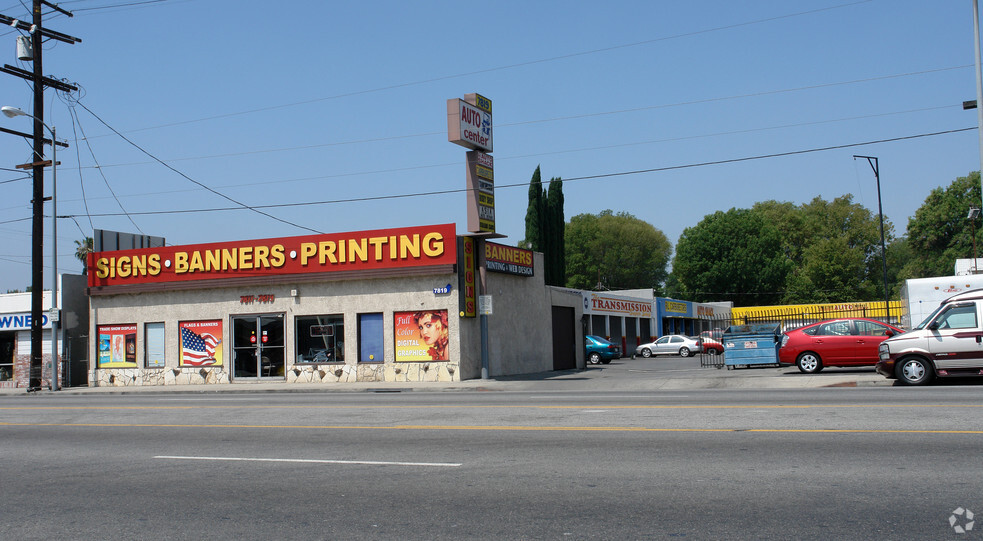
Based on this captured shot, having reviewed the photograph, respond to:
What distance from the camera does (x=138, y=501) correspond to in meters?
7.69

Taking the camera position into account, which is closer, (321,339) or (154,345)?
(321,339)

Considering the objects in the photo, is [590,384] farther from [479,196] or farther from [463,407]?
[463,407]

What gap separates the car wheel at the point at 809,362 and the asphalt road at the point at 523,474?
8.31m

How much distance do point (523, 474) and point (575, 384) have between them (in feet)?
50.9

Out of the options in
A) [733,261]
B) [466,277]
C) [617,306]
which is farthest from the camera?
[733,261]

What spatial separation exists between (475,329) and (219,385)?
9579 millimetres

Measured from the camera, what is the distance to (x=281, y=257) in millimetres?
28703

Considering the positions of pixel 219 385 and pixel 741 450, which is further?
pixel 219 385

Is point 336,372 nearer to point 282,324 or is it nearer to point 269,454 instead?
point 282,324

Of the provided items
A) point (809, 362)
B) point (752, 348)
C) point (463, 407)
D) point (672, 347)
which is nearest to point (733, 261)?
point (672, 347)

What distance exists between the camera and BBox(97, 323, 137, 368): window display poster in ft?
103

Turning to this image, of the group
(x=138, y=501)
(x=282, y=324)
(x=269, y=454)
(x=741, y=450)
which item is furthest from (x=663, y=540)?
(x=282, y=324)

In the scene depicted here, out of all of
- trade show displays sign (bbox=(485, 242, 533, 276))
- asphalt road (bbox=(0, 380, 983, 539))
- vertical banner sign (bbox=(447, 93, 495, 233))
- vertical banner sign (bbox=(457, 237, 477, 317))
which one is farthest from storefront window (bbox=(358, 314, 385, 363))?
asphalt road (bbox=(0, 380, 983, 539))

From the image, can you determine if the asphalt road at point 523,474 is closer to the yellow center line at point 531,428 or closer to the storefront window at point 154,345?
the yellow center line at point 531,428
